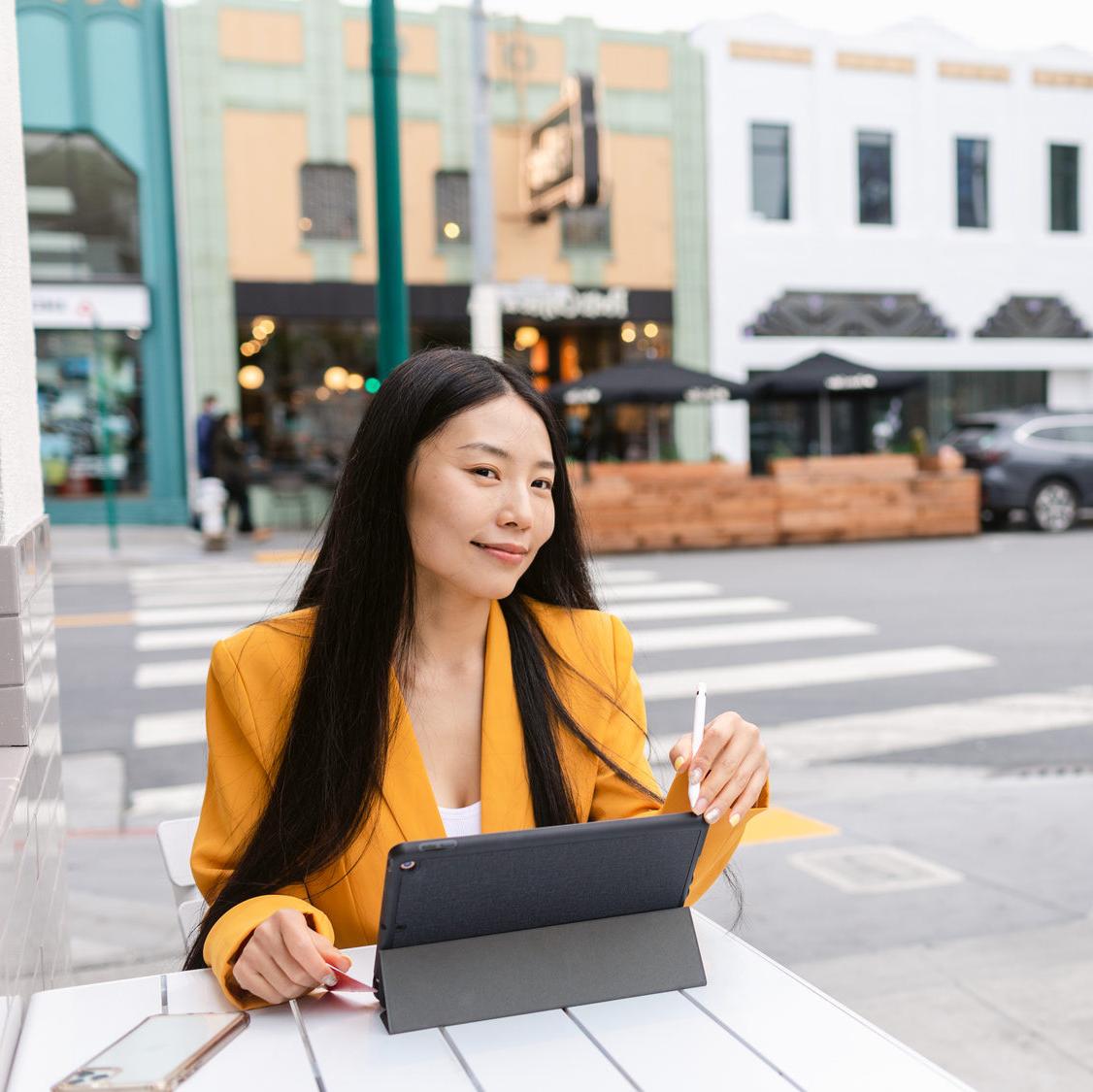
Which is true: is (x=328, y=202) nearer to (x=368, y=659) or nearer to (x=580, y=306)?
(x=580, y=306)

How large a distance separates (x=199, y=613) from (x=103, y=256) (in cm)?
1030

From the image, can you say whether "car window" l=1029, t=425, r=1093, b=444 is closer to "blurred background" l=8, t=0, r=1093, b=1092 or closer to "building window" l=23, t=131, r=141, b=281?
"blurred background" l=8, t=0, r=1093, b=1092

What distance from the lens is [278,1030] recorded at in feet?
5.21

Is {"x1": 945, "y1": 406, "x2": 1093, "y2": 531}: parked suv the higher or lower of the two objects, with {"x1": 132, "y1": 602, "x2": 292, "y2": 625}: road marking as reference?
higher

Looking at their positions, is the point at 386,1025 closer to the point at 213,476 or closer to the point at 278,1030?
the point at 278,1030

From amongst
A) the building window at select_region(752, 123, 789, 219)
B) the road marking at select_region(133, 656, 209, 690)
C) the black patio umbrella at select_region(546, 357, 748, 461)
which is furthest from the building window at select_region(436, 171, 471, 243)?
the road marking at select_region(133, 656, 209, 690)

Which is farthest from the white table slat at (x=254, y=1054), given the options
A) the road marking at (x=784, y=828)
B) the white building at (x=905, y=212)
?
the white building at (x=905, y=212)

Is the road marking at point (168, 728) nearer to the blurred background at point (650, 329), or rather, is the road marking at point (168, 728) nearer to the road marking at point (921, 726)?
the blurred background at point (650, 329)

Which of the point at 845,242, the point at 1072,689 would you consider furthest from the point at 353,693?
the point at 845,242

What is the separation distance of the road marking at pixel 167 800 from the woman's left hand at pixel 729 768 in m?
4.06

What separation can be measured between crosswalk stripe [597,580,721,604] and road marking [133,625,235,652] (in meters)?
3.34

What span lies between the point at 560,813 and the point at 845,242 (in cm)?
2245

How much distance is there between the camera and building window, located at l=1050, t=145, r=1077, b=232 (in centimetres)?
2503

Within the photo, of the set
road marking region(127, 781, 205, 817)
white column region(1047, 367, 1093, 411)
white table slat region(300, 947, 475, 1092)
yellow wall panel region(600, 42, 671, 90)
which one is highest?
yellow wall panel region(600, 42, 671, 90)
